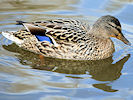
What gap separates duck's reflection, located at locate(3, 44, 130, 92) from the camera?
7.73 metres

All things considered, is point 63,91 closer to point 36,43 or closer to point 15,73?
point 15,73

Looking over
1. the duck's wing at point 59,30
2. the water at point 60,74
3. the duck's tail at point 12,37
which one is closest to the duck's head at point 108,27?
the duck's wing at point 59,30

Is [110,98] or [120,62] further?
[120,62]

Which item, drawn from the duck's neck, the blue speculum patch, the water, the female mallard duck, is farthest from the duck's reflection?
the duck's neck

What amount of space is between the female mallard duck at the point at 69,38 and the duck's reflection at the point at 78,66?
0.17 m

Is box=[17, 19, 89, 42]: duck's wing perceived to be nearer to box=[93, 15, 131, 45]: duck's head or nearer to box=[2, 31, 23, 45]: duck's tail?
box=[93, 15, 131, 45]: duck's head

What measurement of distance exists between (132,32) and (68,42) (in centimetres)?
283

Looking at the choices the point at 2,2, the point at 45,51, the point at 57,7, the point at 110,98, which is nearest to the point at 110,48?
the point at 45,51

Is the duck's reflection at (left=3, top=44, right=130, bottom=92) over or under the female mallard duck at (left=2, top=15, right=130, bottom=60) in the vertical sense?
under

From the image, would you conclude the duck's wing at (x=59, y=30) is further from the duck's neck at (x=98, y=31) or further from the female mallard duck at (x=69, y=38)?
the duck's neck at (x=98, y=31)

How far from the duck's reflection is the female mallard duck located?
0.57 feet

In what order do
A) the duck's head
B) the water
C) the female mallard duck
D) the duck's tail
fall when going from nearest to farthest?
the water < the female mallard duck < the duck's head < the duck's tail

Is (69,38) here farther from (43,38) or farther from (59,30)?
(43,38)

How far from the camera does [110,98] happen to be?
6629 mm
